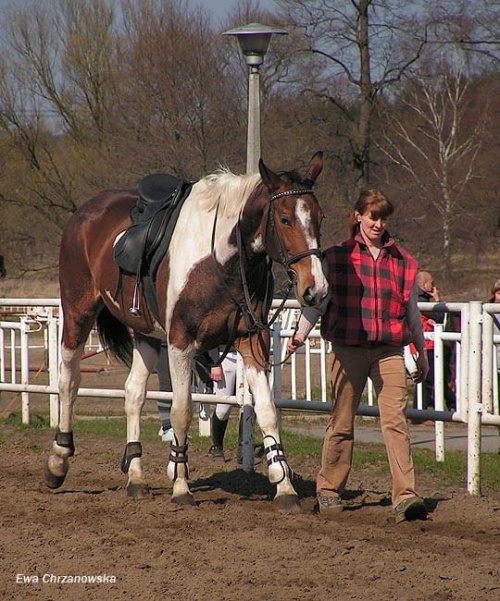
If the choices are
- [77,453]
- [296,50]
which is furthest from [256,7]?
[77,453]

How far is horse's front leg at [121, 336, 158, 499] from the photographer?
708 cm

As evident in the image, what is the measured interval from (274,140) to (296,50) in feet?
7.39

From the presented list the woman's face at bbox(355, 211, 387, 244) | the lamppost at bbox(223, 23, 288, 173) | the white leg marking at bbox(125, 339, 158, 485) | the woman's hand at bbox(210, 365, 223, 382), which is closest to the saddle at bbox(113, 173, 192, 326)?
the white leg marking at bbox(125, 339, 158, 485)

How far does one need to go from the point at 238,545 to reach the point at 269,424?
1.14 meters

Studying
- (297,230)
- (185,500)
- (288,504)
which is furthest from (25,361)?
(297,230)

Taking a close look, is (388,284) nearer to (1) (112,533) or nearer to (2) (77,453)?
(1) (112,533)

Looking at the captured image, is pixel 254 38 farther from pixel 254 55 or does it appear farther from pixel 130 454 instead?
pixel 130 454

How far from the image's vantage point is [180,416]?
6.65 metres

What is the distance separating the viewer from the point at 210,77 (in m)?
22.2

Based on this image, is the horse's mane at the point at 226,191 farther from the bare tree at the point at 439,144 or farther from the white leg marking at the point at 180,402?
the bare tree at the point at 439,144

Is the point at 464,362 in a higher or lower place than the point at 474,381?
higher

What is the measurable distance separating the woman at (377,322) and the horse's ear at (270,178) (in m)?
0.55

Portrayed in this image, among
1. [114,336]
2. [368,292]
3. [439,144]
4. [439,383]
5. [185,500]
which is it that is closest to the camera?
[368,292]

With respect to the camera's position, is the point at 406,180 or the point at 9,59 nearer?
the point at 406,180
